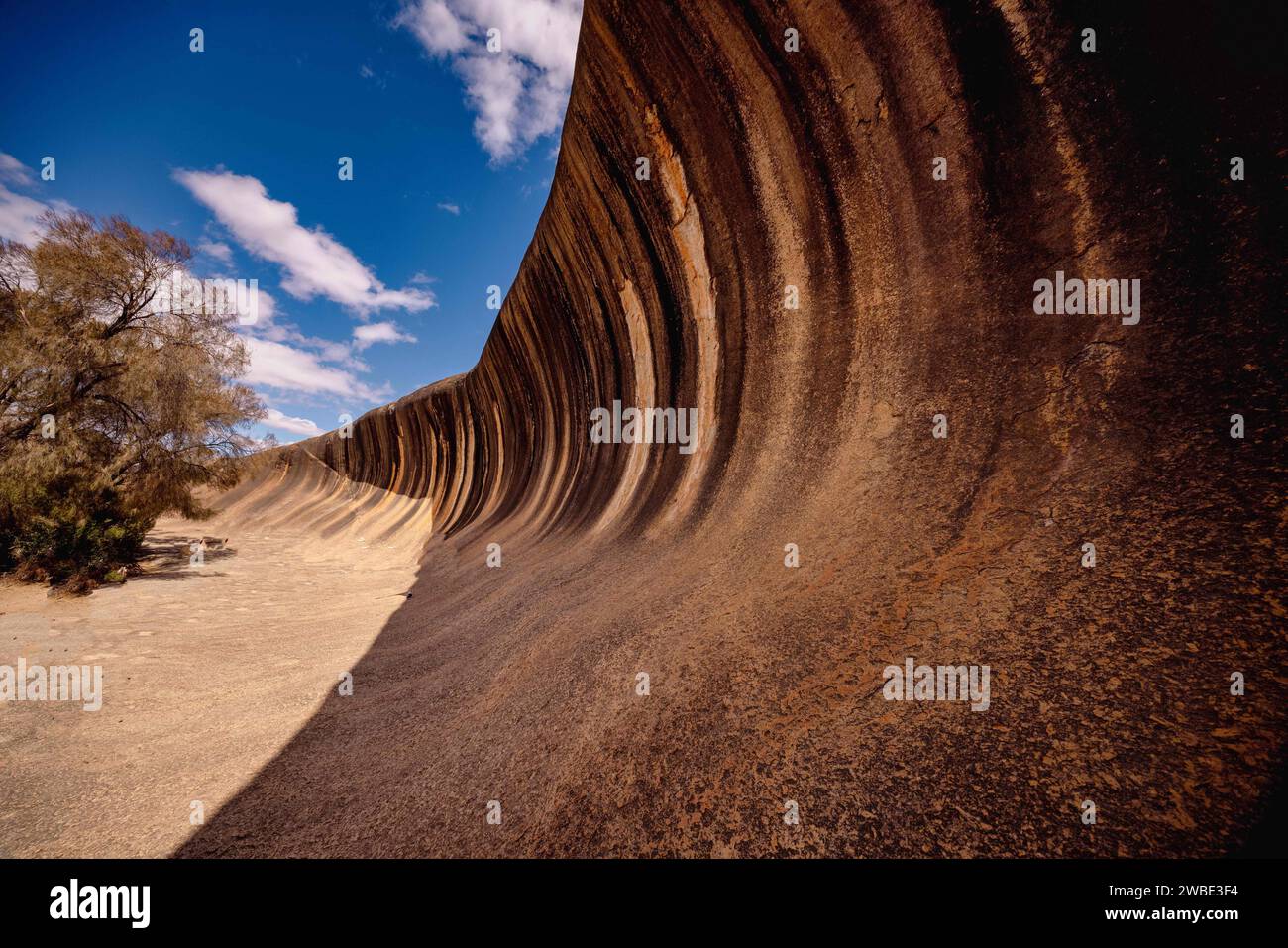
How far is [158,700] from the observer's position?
10.9ft

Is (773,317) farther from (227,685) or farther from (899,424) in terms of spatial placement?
(227,685)

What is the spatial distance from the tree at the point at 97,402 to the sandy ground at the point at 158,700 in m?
1.47

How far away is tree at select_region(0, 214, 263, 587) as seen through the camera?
7723 mm

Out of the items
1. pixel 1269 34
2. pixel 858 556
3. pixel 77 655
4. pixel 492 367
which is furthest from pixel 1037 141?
pixel 492 367

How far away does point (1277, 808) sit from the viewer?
0.90 metres

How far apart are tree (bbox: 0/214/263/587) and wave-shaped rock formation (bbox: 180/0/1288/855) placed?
927 centimetres

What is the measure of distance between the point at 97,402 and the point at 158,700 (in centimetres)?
970

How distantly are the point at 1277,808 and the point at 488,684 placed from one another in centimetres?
295

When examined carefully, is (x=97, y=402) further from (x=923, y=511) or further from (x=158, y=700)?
(x=923, y=511)

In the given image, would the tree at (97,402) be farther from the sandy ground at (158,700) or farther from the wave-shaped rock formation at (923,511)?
the wave-shaped rock formation at (923,511)
